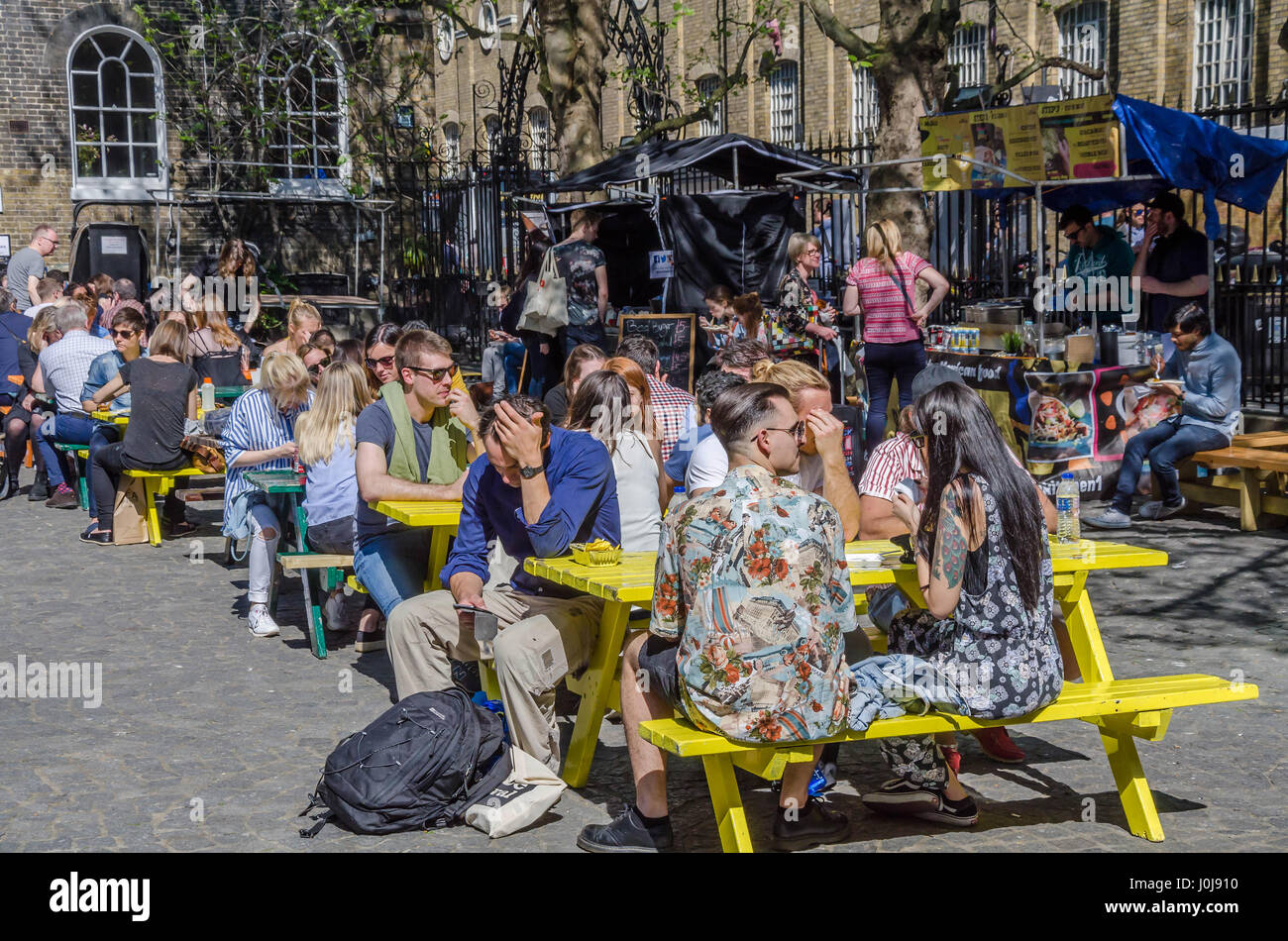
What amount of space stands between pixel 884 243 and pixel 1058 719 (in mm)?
6940

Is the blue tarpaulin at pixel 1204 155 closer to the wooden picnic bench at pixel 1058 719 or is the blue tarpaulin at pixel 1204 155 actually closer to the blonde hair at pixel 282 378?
the blonde hair at pixel 282 378

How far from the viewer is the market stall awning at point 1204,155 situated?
10703 mm

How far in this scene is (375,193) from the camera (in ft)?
75.3

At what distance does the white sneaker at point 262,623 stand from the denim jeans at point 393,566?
41.2 inches

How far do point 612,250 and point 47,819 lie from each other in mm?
10752

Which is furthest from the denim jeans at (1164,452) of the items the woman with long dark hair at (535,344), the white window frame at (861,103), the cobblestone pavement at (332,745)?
the white window frame at (861,103)

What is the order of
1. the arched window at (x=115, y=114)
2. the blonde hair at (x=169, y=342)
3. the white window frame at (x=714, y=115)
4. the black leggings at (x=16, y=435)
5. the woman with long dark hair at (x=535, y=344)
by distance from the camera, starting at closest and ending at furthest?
the blonde hair at (x=169, y=342), the black leggings at (x=16, y=435), the woman with long dark hair at (x=535, y=344), the arched window at (x=115, y=114), the white window frame at (x=714, y=115)

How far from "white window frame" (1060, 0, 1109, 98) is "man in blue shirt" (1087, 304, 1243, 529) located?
45.8 feet

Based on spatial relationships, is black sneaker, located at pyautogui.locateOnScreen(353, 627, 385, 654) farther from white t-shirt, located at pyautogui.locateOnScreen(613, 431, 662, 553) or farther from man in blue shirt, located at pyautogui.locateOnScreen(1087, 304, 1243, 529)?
man in blue shirt, located at pyautogui.locateOnScreen(1087, 304, 1243, 529)

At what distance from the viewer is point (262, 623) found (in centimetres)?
771

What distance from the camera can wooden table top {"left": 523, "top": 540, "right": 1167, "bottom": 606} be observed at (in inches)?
194

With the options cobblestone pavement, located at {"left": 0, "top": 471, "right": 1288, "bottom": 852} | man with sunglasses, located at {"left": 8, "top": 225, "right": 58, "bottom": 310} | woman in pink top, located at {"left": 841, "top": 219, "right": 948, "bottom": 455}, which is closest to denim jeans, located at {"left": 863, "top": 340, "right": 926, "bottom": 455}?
woman in pink top, located at {"left": 841, "top": 219, "right": 948, "bottom": 455}

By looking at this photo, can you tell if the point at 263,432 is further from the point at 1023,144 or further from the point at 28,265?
the point at 28,265

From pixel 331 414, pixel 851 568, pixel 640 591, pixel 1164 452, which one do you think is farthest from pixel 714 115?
pixel 640 591
